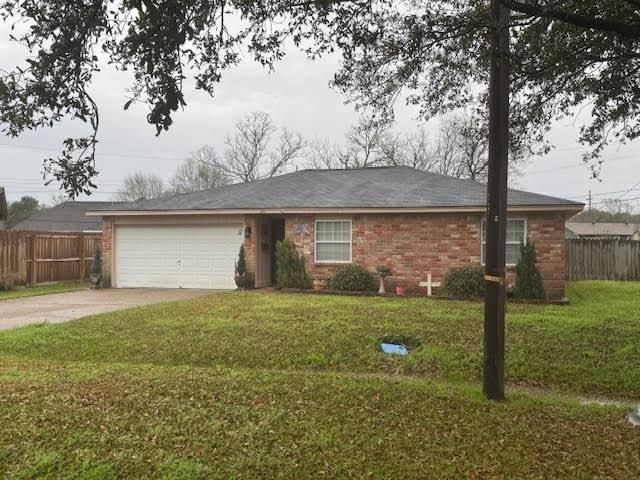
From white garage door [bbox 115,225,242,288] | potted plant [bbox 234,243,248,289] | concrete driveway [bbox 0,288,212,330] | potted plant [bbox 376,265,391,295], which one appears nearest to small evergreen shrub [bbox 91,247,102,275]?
white garage door [bbox 115,225,242,288]

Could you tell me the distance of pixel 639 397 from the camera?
6570 millimetres

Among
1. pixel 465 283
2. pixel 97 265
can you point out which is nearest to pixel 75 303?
pixel 97 265

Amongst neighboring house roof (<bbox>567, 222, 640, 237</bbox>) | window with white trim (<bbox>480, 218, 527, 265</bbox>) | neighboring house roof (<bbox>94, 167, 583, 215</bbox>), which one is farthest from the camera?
neighboring house roof (<bbox>567, 222, 640, 237</bbox>)

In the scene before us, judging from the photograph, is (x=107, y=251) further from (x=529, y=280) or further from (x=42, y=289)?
(x=529, y=280)

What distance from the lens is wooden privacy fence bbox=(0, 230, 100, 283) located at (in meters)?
18.2

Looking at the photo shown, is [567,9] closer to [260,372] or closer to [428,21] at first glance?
[428,21]

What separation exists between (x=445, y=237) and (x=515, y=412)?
993 cm

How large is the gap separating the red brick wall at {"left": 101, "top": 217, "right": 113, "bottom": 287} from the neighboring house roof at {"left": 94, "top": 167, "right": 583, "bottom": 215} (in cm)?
60

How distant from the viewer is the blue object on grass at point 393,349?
8.13 meters

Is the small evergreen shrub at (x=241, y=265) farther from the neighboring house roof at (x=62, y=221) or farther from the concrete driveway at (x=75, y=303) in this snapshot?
the neighboring house roof at (x=62, y=221)

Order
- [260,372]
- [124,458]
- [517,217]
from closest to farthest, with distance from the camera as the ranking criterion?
[124,458], [260,372], [517,217]

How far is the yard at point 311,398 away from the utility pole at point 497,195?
68cm

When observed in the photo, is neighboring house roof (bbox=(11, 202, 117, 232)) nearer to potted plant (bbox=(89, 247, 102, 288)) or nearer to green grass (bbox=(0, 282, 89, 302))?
green grass (bbox=(0, 282, 89, 302))

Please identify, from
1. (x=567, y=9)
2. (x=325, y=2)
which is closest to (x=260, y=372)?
(x=325, y=2)
